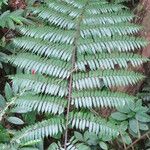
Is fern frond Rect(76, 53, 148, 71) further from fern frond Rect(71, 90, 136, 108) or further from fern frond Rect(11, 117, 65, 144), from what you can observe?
fern frond Rect(11, 117, 65, 144)

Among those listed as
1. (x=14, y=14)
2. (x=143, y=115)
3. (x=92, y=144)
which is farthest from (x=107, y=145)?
(x=14, y=14)

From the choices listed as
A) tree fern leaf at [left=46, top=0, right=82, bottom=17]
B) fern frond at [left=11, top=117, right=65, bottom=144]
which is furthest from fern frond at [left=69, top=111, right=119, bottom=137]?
tree fern leaf at [left=46, top=0, right=82, bottom=17]

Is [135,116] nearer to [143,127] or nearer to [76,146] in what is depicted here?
[143,127]

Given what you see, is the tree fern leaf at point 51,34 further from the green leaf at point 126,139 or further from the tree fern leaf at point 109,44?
the green leaf at point 126,139

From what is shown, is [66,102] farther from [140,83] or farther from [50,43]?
[140,83]

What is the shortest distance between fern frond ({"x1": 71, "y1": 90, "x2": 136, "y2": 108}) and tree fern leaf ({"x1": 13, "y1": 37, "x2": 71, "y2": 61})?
1.10ft

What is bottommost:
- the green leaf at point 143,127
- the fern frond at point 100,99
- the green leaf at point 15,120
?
the green leaf at point 15,120

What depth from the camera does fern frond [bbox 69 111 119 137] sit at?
284 cm

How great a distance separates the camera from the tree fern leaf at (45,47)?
3072 mm

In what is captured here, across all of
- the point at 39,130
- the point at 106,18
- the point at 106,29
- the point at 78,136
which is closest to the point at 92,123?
the point at 78,136

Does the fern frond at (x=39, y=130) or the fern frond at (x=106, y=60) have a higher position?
the fern frond at (x=106, y=60)

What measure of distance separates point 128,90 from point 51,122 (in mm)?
865

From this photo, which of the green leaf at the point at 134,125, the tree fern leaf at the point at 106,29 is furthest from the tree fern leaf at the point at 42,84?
the green leaf at the point at 134,125

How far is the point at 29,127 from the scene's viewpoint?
9.49ft
